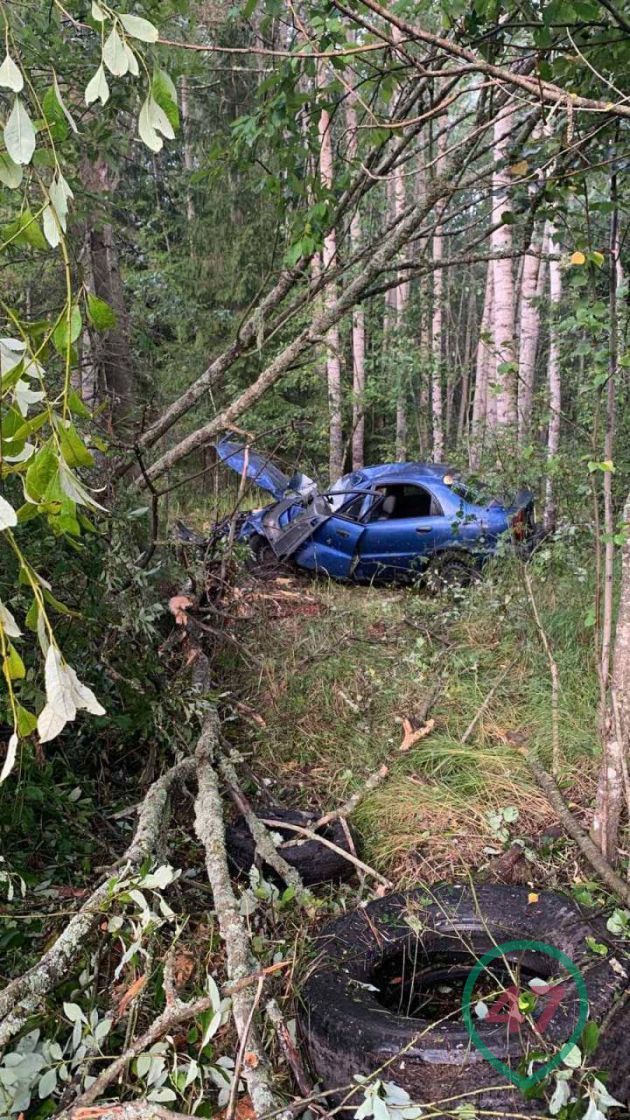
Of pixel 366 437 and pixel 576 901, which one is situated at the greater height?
pixel 366 437

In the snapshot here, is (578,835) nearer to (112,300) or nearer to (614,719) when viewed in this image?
(614,719)

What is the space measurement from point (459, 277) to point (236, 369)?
12652 millimetres

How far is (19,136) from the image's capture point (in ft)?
2.95

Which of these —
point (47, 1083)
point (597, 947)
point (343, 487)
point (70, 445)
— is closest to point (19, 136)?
point (70, 445)

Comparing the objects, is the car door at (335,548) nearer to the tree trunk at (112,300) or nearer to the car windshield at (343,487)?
the car windshield at (343,487)

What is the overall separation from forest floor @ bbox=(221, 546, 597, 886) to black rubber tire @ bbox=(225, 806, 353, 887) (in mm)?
186

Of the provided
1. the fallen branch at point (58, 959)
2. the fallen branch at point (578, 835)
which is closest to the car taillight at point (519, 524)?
the fallen branch at point (578, 835)

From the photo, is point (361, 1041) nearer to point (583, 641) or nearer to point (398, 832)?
point (398, 832)

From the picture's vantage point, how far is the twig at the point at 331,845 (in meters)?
2.95

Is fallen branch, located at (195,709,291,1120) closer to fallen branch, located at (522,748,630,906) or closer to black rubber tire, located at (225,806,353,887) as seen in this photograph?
black rubber tire, located at (225,806,353,887)

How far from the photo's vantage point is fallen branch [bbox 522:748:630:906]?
108 inches

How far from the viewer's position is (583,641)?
4645mm

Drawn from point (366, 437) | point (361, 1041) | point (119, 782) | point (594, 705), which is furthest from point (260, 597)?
point (366, 437)

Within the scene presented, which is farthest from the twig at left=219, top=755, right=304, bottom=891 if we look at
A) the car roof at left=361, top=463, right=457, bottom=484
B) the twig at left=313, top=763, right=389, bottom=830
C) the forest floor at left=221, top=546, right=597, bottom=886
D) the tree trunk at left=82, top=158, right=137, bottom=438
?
the car roof at left=361, top=463, right=457, bottom=484
